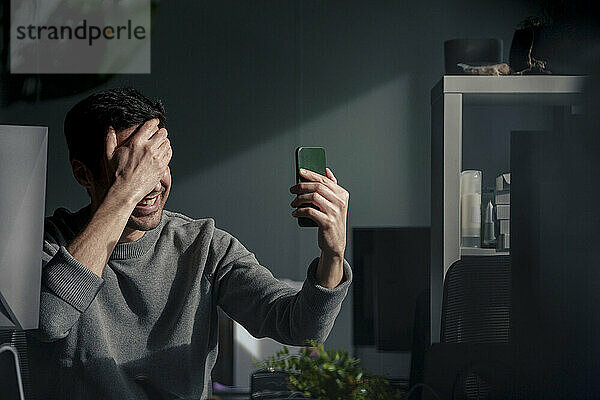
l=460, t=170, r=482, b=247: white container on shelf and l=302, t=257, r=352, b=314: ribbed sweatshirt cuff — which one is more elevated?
l=460, t=170, r=482, b=247: white container on shelf

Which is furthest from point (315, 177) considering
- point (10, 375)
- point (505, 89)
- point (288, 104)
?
point (10, 375)

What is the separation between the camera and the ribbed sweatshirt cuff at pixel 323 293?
4.28 ft

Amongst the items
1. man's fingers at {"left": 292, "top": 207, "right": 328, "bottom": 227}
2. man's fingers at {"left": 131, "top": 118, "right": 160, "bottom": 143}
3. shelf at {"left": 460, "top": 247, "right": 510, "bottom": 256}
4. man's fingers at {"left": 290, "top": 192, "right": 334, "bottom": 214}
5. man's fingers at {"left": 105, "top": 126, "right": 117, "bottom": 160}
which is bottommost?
shelf at {"left": 460, "top": 247, "right": 510, "bottom": 256}

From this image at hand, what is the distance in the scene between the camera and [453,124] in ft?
4.61

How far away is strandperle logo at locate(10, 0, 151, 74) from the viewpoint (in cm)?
139

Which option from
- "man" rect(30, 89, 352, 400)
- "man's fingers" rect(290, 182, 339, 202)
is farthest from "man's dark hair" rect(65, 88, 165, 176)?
"man's fingers" rect(290, 182, 339, 202)

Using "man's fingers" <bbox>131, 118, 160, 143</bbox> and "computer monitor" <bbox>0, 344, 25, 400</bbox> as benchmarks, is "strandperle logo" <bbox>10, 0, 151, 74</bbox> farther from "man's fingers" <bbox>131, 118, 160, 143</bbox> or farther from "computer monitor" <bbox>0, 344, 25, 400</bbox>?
"computer monitor" <bbox>0, 344, 25, 400</bbox>

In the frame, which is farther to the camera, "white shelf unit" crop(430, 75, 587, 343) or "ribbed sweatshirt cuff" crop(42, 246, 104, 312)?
"white shelf unit" crop(430, 75, 587, 343)

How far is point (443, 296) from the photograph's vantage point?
1437 millimetres

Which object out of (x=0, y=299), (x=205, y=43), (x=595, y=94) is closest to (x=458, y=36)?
(x=595, y=94)

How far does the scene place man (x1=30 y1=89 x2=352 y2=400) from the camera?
134 cm

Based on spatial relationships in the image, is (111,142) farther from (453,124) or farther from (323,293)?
(453,124)

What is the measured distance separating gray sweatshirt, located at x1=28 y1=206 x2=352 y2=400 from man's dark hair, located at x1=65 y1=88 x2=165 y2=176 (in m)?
0.10

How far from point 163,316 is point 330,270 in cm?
29
